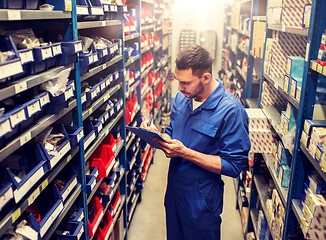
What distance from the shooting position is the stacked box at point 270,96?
343cm

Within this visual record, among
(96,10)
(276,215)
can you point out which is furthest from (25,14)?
(276,215)

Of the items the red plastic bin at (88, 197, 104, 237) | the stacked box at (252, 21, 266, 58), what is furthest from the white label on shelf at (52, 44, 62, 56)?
the stacked box at (252, 21, 266, 58)

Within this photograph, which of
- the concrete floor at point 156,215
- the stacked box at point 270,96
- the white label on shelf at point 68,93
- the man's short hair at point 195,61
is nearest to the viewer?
the white label on shelf at point 68,93

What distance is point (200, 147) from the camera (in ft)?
7.55

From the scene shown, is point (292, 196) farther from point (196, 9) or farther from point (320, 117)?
point (196, 9)

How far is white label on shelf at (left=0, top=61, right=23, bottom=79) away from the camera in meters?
1.26

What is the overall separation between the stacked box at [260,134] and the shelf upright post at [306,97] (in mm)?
877

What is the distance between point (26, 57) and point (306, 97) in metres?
1.64

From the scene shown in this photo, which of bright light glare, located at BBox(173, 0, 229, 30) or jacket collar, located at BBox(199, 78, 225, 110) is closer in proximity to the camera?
jacket collar, located at BBox(199, 78, 225, 110)

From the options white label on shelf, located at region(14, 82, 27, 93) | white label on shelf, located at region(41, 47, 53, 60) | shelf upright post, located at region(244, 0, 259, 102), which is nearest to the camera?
white label on shelf, located at region(14, 82, 27, 93)

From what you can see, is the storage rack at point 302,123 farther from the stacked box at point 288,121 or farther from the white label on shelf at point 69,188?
the white label on shelf at point 69,188

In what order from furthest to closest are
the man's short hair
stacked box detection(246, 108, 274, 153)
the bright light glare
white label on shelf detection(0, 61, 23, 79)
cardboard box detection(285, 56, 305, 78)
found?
the bright light glare < stacked box detection(246, 108, 274, 153) < cardboard box detection(285, 56, 305, 78) < the man's short hair < white label on shelf detection(0, 61, 23, 79)

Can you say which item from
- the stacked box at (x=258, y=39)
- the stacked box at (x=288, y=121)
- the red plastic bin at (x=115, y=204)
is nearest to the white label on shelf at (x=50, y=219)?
the red plastic bin at (x=115, y=204)

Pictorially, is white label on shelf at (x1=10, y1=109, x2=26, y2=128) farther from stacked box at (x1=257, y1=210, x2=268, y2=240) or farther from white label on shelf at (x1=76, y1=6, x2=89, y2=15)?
stacked box at (x1=257, y1=210, x2=268, y2=240)
